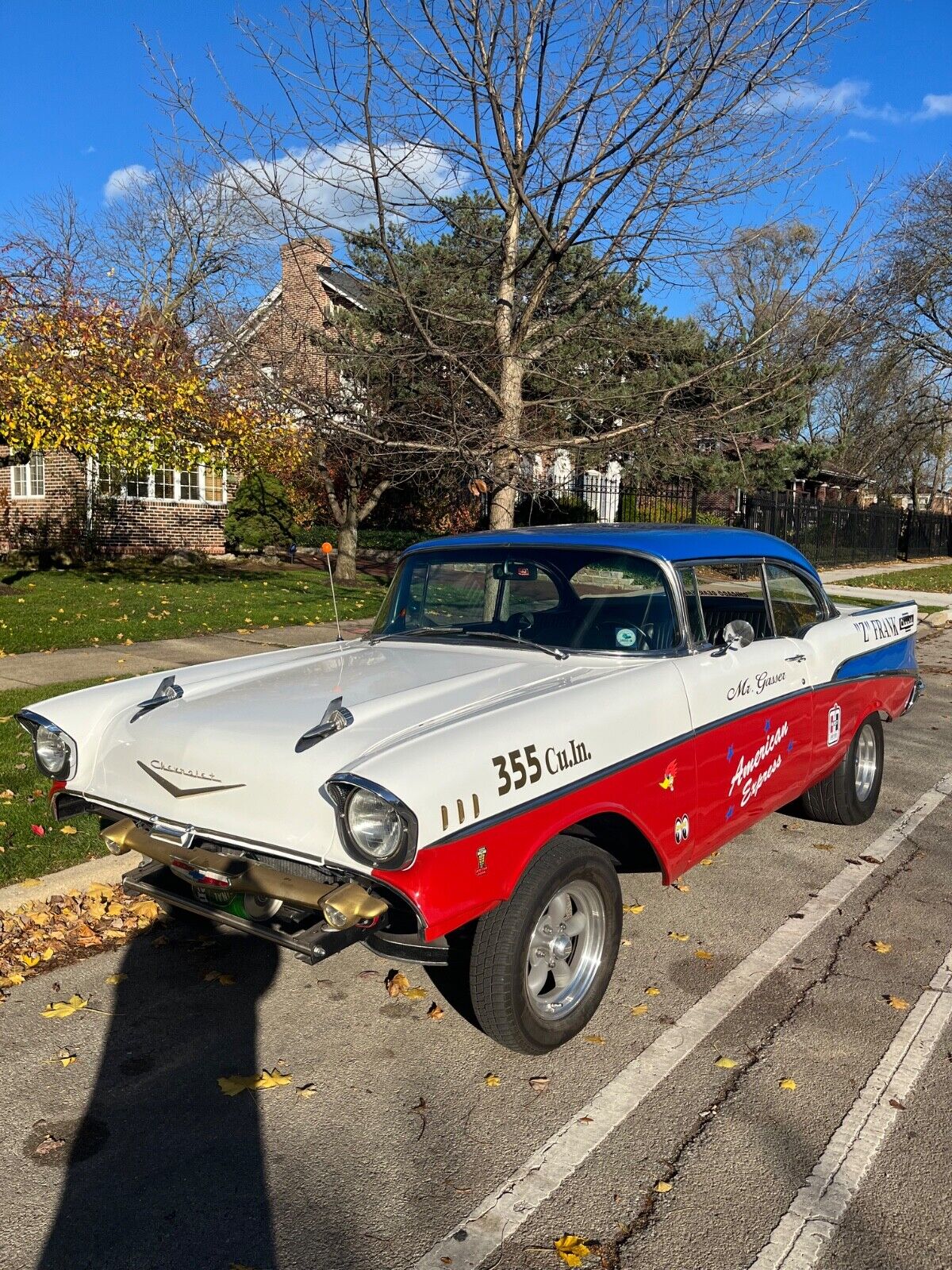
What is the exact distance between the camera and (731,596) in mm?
4797

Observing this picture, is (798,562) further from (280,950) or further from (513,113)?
(513,113)

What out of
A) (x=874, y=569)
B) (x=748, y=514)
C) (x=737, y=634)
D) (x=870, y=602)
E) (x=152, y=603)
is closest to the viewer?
(x=737, y=634)

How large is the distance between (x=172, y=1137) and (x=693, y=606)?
2794 mm

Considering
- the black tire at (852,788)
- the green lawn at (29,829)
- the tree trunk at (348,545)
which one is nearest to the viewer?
the green lawn at (29,829)

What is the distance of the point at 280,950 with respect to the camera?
4113mm

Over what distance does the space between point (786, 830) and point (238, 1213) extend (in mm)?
4067

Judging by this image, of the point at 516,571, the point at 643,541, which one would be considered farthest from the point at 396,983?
the point at 643,541

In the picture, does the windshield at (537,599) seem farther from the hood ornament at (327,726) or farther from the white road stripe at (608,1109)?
the white road stripe at (608,1109)

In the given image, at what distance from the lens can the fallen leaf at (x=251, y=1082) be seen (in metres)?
3.16

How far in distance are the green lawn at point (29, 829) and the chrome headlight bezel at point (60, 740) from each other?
3.62 feet

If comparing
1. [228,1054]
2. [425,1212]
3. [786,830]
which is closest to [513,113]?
[786,830]

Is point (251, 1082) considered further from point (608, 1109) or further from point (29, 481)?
point (29, 481)

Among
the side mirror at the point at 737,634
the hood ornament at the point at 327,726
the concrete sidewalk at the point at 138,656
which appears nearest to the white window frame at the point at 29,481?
the concrete sidewalk at the point at 138,656

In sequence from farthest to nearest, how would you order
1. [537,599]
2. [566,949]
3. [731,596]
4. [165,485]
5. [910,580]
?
[910,580] → [165,485] → [731,596] → [537,599] → [566,949]
